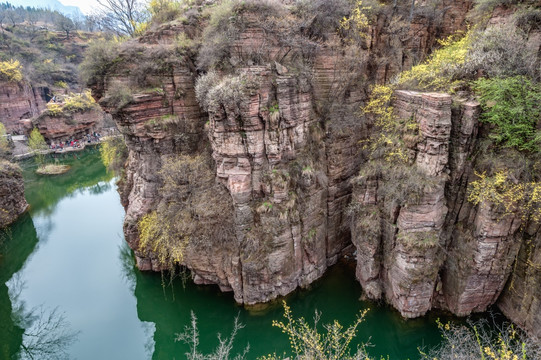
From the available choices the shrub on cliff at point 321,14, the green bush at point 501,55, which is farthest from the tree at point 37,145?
the green bush at point 501,55

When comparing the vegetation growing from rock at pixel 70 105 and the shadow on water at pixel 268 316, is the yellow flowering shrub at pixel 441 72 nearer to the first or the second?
the shadow on water at pixel 268 316

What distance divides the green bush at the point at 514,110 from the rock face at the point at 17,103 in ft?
168

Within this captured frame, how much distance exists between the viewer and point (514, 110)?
9188 millimetres

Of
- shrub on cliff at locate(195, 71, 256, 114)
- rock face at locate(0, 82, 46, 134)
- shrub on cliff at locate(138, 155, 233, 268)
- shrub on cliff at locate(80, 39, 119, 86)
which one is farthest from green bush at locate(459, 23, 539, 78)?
rock face at locate(0, 82, 46, 134)

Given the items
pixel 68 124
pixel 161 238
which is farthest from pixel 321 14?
pixel 68 124

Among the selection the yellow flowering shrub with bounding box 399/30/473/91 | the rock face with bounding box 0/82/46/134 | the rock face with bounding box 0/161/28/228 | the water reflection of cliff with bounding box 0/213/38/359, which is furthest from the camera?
the rock face with bounding box 0/82/46/134

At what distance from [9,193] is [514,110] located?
30208 mm

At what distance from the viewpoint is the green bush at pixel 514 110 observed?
9.24m

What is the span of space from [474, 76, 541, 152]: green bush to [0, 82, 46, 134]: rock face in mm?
51122

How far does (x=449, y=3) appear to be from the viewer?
1477 centimetres

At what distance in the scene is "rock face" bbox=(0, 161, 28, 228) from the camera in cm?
2133

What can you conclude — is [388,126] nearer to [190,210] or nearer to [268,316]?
[190,210]

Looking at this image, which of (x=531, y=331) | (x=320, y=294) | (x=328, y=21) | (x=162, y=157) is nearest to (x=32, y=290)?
(x=162, y=157)

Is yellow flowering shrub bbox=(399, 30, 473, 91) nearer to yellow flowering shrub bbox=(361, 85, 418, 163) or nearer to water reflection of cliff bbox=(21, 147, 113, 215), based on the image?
yellow flowering shrub bbox=(361, 85, 418, 163)
